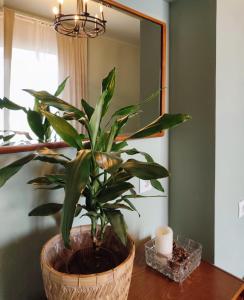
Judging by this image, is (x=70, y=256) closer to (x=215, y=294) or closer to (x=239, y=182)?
(x=215, y=294)

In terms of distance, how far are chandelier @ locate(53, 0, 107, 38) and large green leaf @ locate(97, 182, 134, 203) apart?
2.01ft

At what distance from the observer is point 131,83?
1201 millimetres

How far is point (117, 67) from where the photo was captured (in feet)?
3.72

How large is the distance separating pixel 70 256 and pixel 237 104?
Answer: 3.78 ft

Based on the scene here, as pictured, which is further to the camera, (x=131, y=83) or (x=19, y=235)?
(x=131, y=83)

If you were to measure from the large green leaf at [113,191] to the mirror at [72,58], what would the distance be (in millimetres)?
288

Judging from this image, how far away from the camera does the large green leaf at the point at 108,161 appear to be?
0.52 meters

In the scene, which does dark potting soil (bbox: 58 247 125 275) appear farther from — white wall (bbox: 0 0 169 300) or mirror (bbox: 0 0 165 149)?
mirror (bbox: 0 0 165 149)

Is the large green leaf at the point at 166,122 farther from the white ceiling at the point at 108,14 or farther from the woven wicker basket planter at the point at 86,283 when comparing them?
the white ceiling at the point at 108,14

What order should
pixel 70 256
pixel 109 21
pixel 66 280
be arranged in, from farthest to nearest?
1. pixel 109 21
2. pixel 70 256
3. pixel 66 280

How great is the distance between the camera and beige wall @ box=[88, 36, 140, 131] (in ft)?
3.32

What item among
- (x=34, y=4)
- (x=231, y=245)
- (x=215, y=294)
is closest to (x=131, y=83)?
(x=34, y=4)

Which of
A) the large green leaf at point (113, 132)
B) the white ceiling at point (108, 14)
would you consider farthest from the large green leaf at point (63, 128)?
the white ceiling at point (108, 14)

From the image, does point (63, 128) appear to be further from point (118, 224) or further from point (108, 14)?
point (108, 14)
